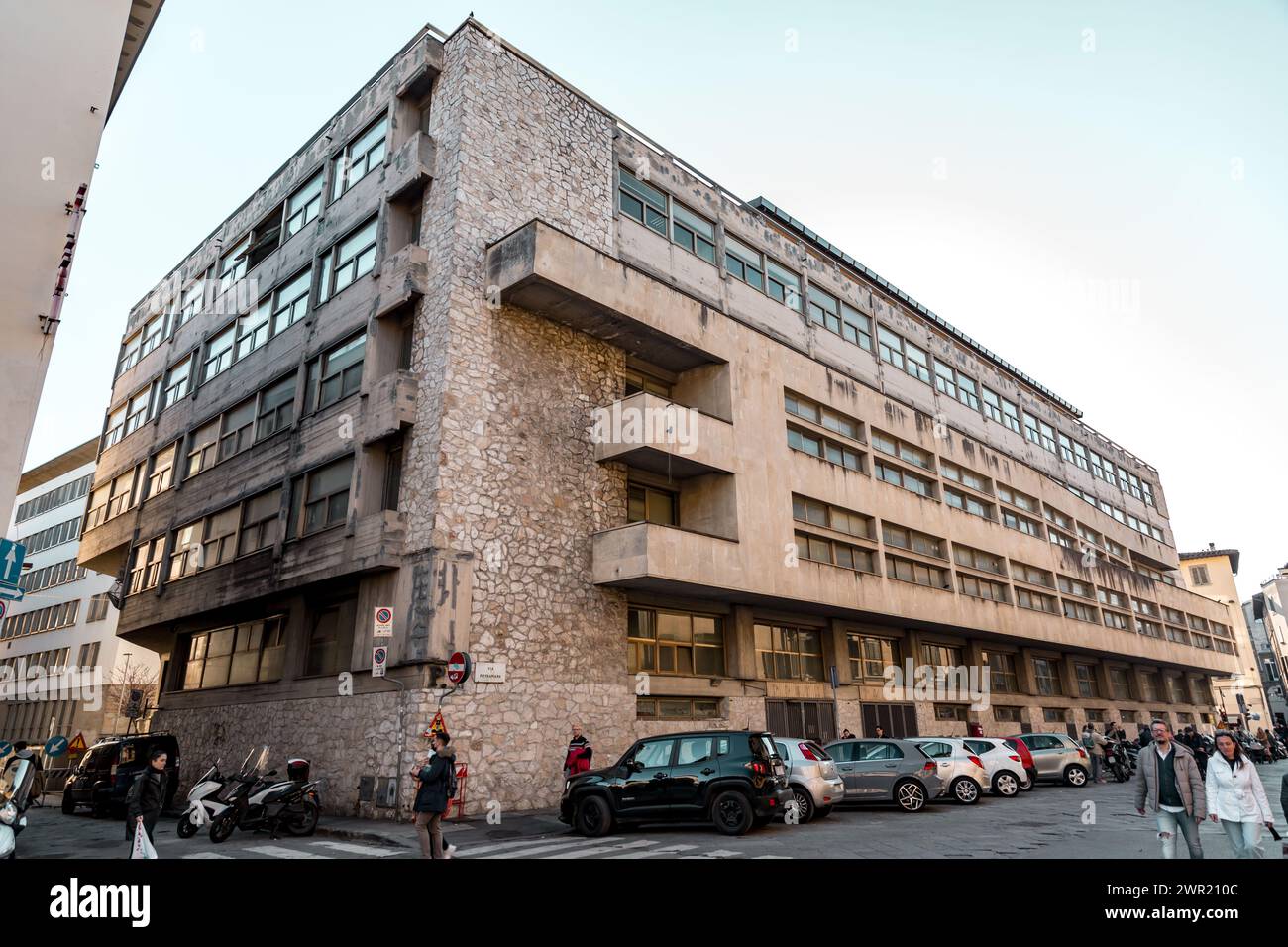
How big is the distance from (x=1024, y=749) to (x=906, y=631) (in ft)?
29.2

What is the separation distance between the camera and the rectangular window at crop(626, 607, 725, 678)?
21.1 metres

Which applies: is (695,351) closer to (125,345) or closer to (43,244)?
(43,244)

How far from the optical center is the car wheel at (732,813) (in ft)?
40.4

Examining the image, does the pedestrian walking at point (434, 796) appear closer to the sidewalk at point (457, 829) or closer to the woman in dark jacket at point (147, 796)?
the sidewalk at point (457, 829)

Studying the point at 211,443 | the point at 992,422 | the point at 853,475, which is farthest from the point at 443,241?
the point at 992,422

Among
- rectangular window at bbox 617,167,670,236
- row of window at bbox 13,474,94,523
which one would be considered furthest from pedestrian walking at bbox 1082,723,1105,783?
row of window at bbox 13,474,94,523

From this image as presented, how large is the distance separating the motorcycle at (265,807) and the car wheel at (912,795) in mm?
11901

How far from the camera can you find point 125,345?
36.8 metres

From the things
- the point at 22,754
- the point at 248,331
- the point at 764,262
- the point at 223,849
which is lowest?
the point at 223,849

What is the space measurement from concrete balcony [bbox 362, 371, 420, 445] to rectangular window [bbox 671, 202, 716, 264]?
1101 centimetres

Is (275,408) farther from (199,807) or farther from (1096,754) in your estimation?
(1096,754)

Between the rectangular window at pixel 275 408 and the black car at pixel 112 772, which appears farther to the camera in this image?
the rectangular window at pixel 275 408

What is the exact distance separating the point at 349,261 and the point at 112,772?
15.5 metres

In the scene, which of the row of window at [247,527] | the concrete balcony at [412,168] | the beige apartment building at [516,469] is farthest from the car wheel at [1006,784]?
the concrete balcony at [412,168]
